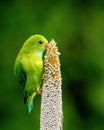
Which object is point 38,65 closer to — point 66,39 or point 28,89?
point 28,89

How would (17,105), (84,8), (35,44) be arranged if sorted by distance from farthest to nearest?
(84,8), (17,105), (35,44)

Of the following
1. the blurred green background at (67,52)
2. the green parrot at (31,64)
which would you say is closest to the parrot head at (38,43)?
the green parrot at (31,64)

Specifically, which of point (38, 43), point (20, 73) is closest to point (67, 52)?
point (20, 73)

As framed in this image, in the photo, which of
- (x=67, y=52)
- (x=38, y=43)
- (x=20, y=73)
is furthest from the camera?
(x=67, y=52)

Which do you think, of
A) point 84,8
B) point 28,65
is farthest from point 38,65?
point 84,8

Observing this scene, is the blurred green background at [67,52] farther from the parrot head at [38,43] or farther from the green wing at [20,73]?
the parrot head at [38,43]

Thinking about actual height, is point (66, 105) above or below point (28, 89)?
above

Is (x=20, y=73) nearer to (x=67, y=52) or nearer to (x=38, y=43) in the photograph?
(x=38, y=43)
